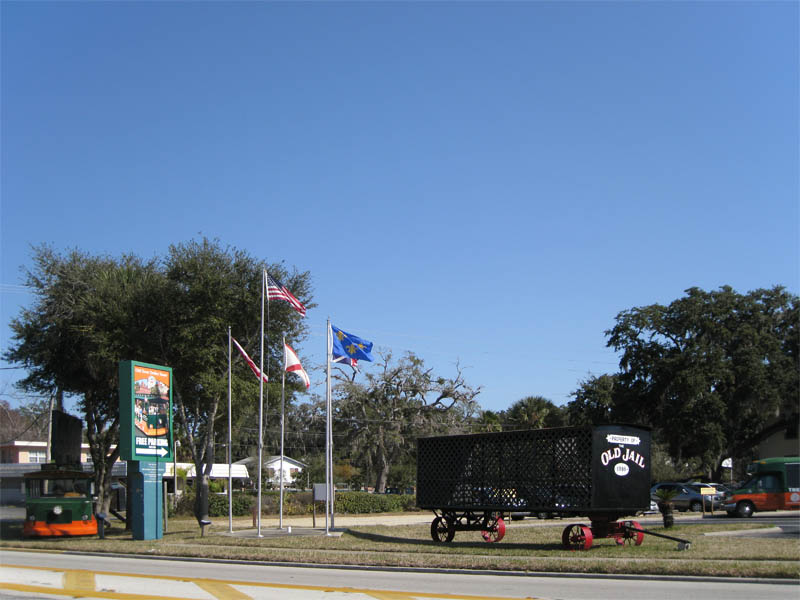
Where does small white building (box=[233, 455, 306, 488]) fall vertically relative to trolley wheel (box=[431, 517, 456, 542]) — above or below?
below

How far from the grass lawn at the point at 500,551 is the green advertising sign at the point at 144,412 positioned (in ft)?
9.35

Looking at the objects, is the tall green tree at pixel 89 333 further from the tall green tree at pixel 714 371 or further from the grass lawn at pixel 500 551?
the tall green tree at pixel 714 371

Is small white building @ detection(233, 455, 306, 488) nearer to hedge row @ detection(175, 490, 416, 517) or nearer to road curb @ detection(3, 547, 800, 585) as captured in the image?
hedge row @ detection(175, 490, 416, 517)

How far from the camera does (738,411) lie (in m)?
57.5

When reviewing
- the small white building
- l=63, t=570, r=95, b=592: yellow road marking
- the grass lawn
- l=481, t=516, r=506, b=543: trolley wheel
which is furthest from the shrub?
l=63, t=570, r=95, b=592: yellow road marking

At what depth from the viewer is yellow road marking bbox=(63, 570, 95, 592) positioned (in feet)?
47.5

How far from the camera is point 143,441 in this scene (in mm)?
25328

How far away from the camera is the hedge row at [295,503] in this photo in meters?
43.5

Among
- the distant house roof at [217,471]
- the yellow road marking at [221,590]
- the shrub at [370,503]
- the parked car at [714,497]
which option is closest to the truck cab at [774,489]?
the parked car at [714,497]

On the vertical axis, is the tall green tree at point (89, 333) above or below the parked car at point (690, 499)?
above

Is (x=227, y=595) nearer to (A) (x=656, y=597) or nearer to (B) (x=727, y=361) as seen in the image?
(A) (x=656, y=597)

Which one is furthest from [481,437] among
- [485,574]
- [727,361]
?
[727,361]

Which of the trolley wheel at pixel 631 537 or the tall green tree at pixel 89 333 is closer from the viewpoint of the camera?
the trolley wheel at pixel 631 537

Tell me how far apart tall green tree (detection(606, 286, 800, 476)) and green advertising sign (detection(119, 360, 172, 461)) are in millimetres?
41289
